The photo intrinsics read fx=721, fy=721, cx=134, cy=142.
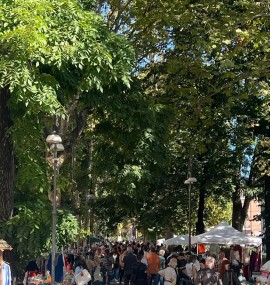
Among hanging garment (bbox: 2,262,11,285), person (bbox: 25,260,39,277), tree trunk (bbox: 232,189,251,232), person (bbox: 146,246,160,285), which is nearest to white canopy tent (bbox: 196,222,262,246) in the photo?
person (bbox: 146,246,160,285)

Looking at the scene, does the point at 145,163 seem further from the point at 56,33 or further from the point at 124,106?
the point at 56,33

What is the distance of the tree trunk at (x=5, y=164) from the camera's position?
787 inches

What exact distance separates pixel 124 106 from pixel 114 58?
2.70m

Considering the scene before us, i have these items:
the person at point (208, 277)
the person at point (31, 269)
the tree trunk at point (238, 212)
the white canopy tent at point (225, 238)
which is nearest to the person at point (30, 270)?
the person at point (31, 269)

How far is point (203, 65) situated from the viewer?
877 inches

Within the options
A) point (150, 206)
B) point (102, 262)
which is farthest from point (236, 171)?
point (102, 262)

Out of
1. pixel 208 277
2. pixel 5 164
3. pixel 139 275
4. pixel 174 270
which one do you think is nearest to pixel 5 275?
pixel 208 277

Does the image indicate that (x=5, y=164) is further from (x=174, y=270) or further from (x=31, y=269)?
(x=174, y=270)

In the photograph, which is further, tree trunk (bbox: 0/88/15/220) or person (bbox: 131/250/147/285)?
person (bbox: 131/250/147/285)

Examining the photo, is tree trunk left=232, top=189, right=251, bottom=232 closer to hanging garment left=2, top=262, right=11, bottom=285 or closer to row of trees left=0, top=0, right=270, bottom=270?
row of trees left=0, top=0, right=270, bottom=270

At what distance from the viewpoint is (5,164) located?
20.1 m

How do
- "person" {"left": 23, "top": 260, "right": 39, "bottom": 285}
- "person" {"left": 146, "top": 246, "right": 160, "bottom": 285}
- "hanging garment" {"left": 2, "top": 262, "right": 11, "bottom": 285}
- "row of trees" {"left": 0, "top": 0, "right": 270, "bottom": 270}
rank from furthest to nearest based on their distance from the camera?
"person" {"left": 146, "top": 246, "right": 160, "bottom": 285} → "person" {"left": 23, "top": 260, "right": 39, "bottom": 285} → "row of trees" {"left": 0, "top": 0, "right": 270, "bottom": 270} → "hanging garment" {"left": 2, "top": 262, "right": 11, "bottom": 285}

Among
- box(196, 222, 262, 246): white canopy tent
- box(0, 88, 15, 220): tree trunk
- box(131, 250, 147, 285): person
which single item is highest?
box(0, 88, 15, 220): tree trunk

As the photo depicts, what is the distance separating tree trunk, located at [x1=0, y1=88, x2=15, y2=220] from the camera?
20.0 meters
